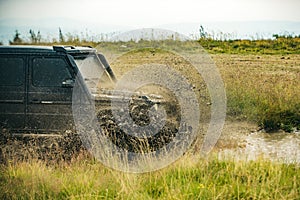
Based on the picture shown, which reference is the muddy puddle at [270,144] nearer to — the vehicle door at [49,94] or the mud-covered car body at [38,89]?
the mud-covered car body at [38,89]

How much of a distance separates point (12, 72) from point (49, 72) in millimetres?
649

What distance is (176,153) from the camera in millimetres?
6578

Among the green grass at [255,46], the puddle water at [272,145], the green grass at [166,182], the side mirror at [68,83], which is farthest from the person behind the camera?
the green grass at [255,46]

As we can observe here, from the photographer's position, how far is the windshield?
735 centimetres

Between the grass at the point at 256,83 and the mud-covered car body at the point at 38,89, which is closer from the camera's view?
the mud-covered car body at the point at 38,89

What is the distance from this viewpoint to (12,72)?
7.32 metres

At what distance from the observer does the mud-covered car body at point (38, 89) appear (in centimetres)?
719

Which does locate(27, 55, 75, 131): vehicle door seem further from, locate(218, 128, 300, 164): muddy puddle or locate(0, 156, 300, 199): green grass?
locate(218, 128, 300, 164): muddy puddle

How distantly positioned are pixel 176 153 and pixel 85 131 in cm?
149

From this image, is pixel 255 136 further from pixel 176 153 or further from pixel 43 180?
pixel 43 180

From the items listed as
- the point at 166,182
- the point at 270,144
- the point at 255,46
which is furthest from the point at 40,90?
the point at 255,46

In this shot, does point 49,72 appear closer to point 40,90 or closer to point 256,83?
point 40,90

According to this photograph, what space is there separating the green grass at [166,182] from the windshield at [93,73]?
5.95 ft

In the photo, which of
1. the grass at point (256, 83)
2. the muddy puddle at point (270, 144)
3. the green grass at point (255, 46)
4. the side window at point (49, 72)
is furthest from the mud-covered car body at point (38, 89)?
the green grass at point (255, 46)
